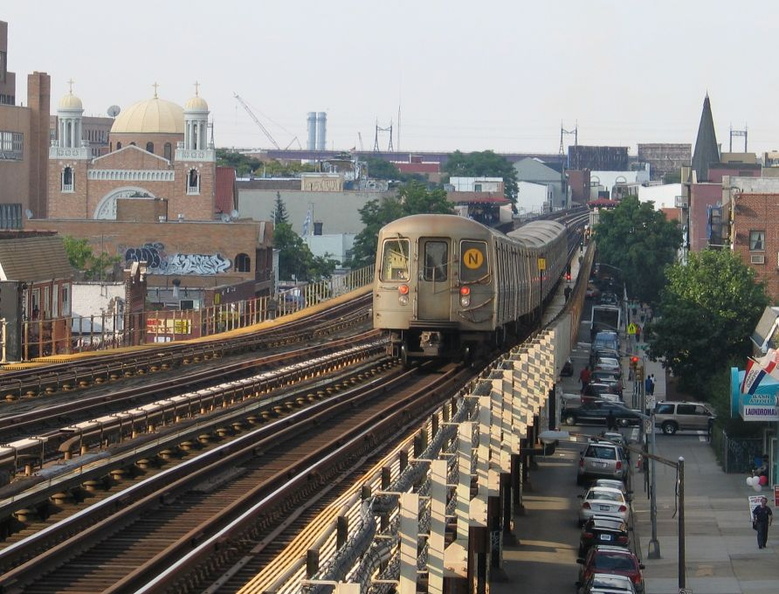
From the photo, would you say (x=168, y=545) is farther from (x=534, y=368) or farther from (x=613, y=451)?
(x=613, y=451)

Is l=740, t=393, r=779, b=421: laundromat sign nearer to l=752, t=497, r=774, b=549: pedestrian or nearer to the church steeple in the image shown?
l=752, t=497, r=774, b=549: pedestrian

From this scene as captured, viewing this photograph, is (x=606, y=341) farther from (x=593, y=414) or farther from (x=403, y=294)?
(x=403, y=294)

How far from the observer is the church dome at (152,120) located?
130000 millimetres

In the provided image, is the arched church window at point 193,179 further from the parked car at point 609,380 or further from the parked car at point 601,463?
the parked car at point 601,463

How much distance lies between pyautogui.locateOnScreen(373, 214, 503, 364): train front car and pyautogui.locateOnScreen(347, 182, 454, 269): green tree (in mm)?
64921

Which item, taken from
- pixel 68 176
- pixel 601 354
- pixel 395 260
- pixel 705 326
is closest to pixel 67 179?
pixel 68 176

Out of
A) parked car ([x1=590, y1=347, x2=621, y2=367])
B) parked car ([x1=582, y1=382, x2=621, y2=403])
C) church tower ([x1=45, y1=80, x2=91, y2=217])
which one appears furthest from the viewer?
church tower ([x1=45, y1=80, x2=91, y2=217])

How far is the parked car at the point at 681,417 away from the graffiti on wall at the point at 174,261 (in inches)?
1593

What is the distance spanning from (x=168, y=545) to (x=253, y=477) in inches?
163

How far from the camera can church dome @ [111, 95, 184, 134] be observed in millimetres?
130000

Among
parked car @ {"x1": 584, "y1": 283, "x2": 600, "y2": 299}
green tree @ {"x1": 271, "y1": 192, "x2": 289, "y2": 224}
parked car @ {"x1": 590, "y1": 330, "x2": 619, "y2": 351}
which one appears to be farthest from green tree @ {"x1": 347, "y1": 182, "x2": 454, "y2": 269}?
parked car @ {"x1": 590, "y1": 330, "x2": 619, "y2": 351}

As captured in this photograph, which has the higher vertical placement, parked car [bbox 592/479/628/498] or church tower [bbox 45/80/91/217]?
church tower [bbox 45/80/91/217]

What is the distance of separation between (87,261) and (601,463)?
46.3 m

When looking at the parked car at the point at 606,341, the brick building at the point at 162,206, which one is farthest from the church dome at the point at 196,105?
the parked car at the point at 606,341
